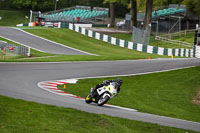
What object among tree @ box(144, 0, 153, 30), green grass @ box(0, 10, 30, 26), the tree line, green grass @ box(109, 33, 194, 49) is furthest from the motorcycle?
green grass @ box(0, 10, 30, 26)

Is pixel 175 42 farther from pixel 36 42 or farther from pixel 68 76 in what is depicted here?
pixel 68 76

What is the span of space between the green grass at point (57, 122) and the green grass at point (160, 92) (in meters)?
3.72

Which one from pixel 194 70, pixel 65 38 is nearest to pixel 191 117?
pixel 194 70

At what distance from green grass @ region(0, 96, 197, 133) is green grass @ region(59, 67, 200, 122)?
3717mm

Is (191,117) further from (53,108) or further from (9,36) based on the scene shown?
(9,36)

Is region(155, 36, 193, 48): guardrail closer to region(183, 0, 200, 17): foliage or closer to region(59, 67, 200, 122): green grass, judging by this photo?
region(183, 0, 200, 17): foliage

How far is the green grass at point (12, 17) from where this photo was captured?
73.1 meters

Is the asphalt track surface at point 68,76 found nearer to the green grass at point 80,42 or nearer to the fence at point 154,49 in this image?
the green grass at point 80,42

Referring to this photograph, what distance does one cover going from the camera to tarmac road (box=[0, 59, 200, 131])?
1338 cm

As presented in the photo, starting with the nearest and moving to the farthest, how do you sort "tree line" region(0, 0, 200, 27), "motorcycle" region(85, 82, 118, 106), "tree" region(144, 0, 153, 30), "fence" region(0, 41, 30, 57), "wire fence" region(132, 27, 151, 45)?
"motorcycle" region(85, 82, 118, 106)
"fence" region(0, 41, 30, 57)
"wire fence" region(132, 27, 151, 45)
"tree" region(144, 0, 153, 30)
"tree line" region(0, 0, 200, 27)

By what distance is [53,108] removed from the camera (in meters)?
12.4

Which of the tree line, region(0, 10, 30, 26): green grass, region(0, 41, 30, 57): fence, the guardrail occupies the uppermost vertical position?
the tree line

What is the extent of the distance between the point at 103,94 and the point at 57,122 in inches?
162

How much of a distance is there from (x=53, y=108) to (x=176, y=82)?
11706 millimetres
